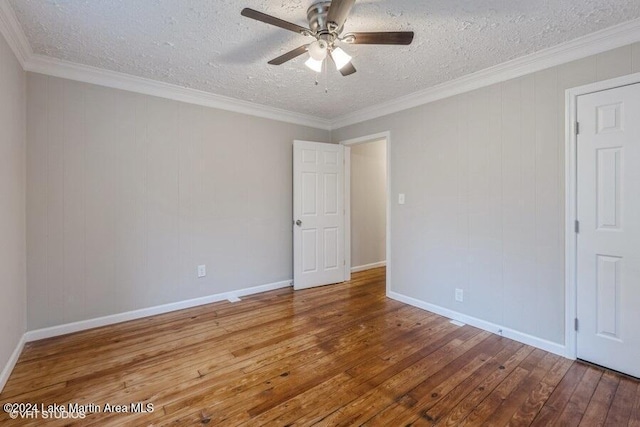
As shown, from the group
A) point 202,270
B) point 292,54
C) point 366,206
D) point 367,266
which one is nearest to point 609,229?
point 292,54

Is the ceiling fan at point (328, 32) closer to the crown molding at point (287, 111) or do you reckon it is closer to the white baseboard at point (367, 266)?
the crown molding at point (287, 111)

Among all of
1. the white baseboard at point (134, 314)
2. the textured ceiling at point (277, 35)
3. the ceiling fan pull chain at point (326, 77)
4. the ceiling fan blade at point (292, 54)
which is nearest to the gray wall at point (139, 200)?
the white baseboard at point (134, 314)

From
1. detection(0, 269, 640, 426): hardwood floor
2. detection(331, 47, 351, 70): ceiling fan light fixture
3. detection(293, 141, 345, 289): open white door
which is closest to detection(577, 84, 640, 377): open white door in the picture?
detection(0, 269, 640, 426): hardwood floor

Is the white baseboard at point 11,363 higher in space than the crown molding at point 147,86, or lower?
lower

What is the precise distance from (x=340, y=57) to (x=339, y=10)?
464 millimetres

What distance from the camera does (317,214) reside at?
165 inches

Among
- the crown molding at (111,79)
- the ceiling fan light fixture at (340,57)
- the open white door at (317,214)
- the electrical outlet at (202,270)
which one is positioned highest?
the crown molding at (111,79)

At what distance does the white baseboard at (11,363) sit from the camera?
191cm

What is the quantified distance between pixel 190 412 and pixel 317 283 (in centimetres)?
260

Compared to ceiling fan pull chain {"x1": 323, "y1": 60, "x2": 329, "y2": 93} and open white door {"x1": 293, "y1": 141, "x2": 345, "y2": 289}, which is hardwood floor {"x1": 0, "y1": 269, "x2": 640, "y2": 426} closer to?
open white door {"x1": 293, "y1": 141, "x2": 345, "y2": 289}

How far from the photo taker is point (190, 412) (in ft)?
5.57

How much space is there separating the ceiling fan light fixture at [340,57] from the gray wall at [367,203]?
281 cm

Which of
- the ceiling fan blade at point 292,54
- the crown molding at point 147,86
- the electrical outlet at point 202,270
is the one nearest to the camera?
the ceiling fan blade at point 292,54

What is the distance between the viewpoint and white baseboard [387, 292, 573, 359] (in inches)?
93.9
